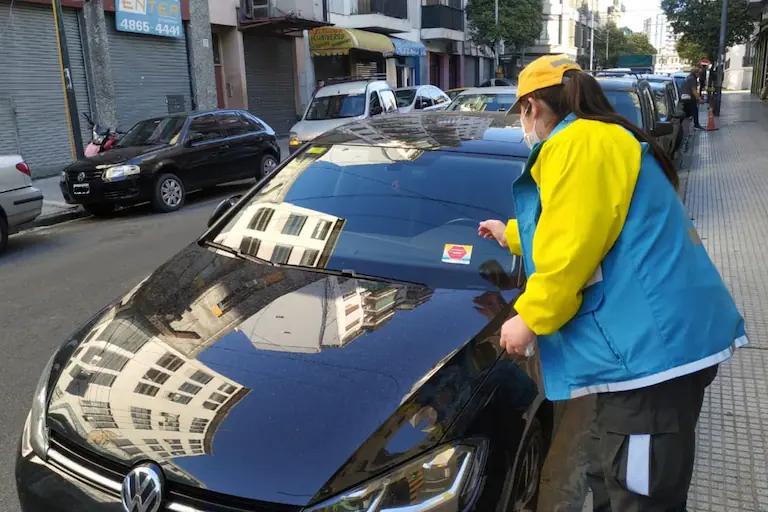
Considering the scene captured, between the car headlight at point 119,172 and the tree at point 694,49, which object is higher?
the tree at point 694,49

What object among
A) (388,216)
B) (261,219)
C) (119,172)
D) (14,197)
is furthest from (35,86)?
(388,216)

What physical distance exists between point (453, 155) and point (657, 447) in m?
1.92

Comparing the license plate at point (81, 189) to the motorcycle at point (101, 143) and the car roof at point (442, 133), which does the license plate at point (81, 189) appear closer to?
the motorcycle at point (101, 143)

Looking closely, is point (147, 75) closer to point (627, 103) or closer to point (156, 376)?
point (627, 103)

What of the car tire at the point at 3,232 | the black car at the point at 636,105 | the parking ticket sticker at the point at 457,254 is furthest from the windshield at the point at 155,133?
the parking ticket sticker at the point at 457,254

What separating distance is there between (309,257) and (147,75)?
15.5 metres

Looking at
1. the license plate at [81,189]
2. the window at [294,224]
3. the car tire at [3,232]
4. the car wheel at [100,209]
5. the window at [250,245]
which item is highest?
the window at [294,224]

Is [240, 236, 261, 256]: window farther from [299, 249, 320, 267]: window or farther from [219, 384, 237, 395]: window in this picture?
[219, 384, 237, 395]: window

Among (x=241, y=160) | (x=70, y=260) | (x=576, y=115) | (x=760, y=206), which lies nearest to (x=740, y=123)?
(x=760, y=206)

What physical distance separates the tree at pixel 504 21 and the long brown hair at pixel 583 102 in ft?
119

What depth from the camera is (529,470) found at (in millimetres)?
2311

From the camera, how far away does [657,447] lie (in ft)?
5.94

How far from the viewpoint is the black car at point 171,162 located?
9.89 metres

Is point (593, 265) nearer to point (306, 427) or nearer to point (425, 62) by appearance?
point (306, 427)
